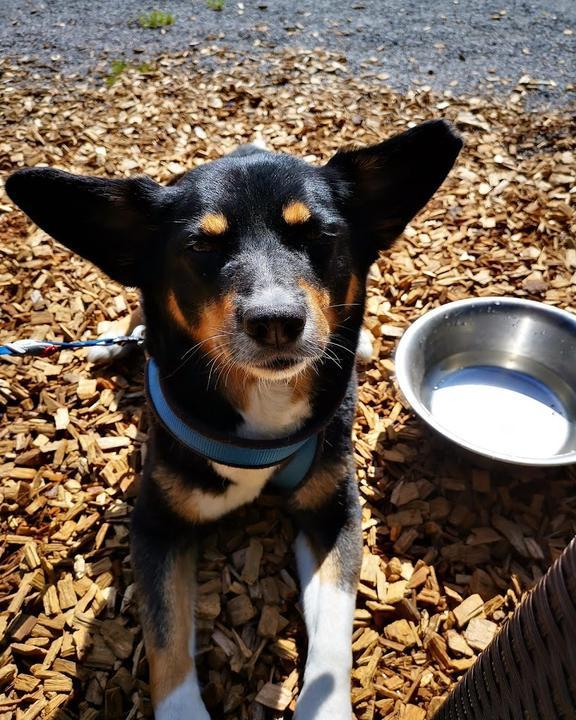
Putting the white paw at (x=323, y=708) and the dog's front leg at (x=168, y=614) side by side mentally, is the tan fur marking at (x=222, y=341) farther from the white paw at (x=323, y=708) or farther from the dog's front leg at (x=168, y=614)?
the white paw at (x=323, y=708)

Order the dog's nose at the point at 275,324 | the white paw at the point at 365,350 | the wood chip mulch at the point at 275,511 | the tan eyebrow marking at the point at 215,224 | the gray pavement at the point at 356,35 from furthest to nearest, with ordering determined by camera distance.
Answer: the gray pavement at the point at 356,35, the white paw at the point at 365,350, the wood chip mulch at the point at 275,511, the tan eyebrow marking at the point at 215,224, the dog's nose at the point at 275,324

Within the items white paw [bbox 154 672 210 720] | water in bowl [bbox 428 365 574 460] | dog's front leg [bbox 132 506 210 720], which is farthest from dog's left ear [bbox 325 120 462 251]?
white paw [bbox 154 672 210 720]

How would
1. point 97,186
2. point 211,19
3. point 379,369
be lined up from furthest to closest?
point 211,19
point 379,369
point 97,186

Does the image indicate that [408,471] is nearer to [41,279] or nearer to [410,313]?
[410,313]

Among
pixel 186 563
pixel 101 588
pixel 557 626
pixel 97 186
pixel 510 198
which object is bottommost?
pixel 101 588

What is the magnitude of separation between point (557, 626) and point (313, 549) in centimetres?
137

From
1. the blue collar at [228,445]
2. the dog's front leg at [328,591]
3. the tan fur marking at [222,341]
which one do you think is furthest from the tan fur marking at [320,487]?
the tan fur marking at [222,341]

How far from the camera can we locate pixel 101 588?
2.43 meters

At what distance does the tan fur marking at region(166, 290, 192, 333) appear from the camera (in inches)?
84.4

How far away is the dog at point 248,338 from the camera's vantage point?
1.99m

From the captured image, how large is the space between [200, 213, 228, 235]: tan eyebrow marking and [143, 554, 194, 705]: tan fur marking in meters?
1.27

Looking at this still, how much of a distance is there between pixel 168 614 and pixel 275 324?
3.77ft

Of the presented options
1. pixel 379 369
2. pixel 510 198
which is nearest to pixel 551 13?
pixel 510 198

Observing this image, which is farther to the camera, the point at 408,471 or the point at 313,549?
the point at 408,471
